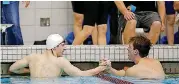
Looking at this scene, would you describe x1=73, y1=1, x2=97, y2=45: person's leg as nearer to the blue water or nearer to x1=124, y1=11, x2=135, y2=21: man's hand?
x1=124, y1=11, x2=135, y2=21: man's hand

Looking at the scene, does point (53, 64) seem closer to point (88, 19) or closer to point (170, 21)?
point (88, 19)

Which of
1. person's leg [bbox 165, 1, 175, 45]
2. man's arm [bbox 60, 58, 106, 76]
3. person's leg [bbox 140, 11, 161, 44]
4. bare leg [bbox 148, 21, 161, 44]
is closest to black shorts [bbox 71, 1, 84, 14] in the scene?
person's leg [bbox 140, 11, 161, 44]

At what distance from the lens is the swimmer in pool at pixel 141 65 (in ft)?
17.3

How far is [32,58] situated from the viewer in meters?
5.49

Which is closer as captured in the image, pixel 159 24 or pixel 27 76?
pixel 27 76

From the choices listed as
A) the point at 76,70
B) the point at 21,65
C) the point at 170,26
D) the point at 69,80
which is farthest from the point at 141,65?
the point at 170,26

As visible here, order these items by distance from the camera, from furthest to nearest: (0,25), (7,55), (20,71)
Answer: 1. (0,25)
2. (7,55)
3. (20,71)

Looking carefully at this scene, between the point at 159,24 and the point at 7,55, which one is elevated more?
the point at 159,24

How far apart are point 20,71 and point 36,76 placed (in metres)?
0.41

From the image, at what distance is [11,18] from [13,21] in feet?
0.21

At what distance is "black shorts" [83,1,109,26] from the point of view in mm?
6762

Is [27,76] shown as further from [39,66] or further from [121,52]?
[121,52]

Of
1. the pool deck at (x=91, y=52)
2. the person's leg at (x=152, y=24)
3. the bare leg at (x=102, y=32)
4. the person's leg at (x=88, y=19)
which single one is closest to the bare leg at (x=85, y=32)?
the person's leg at (x=88, y=19)

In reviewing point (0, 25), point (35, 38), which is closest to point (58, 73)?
point (0, 25)
